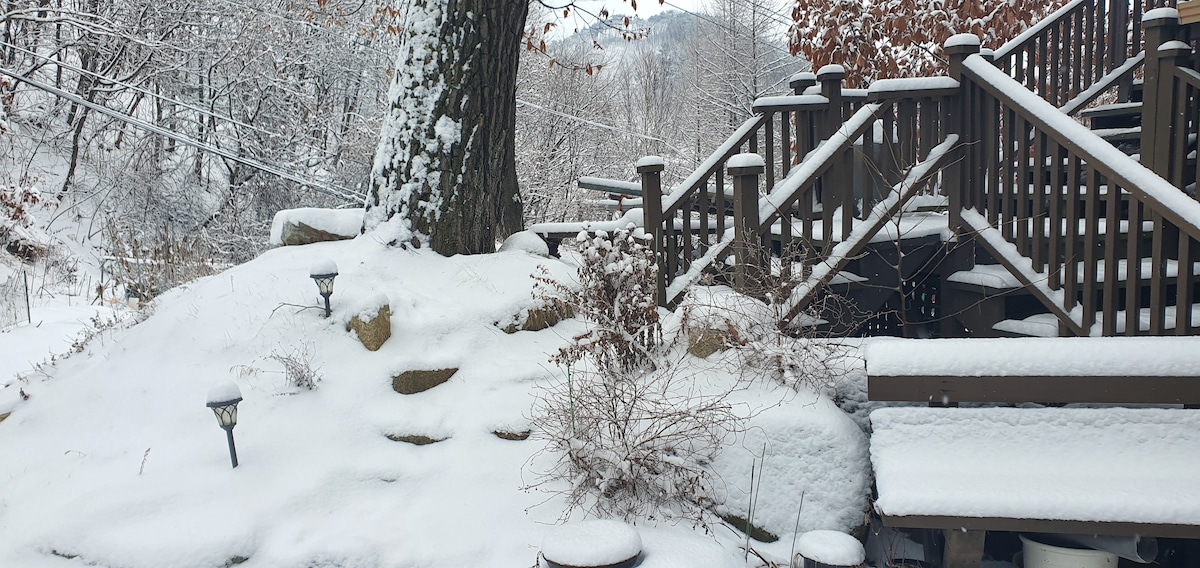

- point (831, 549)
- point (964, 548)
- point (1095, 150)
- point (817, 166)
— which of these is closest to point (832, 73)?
point (817, 166)

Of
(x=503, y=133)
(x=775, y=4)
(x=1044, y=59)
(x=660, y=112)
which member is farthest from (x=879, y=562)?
(x=660, y=112)

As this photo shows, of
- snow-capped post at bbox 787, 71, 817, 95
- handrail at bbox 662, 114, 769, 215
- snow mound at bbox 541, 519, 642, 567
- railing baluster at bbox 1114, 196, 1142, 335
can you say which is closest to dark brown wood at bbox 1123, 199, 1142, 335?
railing baluster at bbox 1114, 196, 1142, 335

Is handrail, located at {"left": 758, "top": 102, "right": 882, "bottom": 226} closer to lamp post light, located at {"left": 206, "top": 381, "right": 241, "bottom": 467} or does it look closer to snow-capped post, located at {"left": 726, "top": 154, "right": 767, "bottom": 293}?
snow-capped post, located at {"left": 726, "top": 154, "right": 767, "bottom": 293}

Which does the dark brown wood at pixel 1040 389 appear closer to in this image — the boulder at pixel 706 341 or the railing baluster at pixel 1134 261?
the railing baluster at pixel 1134 261

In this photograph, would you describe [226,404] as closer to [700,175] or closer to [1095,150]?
[700,175]

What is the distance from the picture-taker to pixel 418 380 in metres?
4.44

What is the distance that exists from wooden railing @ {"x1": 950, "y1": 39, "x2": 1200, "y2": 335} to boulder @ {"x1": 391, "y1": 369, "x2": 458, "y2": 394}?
121 inches

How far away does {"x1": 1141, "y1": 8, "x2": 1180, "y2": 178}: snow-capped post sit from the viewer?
4.56 meters

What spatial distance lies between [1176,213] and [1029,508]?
1617 millimetres

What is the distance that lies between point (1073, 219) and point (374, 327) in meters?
3.67

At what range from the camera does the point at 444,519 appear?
143 inches

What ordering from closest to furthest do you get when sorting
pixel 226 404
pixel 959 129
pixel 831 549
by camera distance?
pixel 831 549 → pixel 226 404 → pixel 959 129

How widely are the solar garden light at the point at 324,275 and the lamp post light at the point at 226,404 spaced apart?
0.92 metres

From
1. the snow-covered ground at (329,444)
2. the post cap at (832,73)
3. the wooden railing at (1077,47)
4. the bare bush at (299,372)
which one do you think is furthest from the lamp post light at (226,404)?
the wooden railing at (1077,47)
